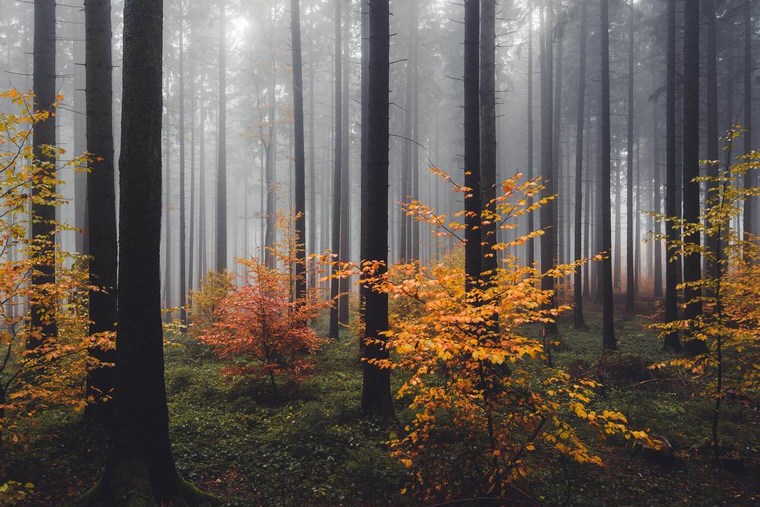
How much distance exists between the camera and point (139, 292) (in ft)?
14.0

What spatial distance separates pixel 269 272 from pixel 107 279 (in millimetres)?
3170

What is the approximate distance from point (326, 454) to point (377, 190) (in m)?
4.83

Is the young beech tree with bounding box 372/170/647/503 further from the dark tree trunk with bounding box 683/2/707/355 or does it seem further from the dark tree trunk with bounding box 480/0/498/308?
the dark tree trunk with bounding box 683/2/707/355

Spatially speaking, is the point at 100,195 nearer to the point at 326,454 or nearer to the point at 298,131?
the point at 326,454

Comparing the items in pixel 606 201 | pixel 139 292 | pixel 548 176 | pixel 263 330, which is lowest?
pixel 263 330

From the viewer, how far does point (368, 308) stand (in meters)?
7.21

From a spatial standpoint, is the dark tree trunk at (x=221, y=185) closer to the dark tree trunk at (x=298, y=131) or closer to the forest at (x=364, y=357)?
the forest at (x=364, y=357)

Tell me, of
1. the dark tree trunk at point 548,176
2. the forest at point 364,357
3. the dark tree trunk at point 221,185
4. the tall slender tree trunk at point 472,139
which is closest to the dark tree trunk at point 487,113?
the forest at point 364,357

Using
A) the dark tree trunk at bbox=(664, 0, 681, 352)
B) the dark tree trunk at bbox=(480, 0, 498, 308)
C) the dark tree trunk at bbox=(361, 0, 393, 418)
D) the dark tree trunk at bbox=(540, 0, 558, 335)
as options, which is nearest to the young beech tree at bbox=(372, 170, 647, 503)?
the dark tree trunk at bbox=(361, 0, 393, 418)

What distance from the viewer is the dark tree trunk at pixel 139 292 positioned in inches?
165

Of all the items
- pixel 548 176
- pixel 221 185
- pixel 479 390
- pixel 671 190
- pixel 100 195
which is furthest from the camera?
pixel 221 185

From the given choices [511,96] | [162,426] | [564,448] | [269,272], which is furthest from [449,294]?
[511,96]

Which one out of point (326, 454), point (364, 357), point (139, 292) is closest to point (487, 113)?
point (364, 357)

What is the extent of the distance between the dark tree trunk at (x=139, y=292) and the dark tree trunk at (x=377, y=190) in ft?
12.0
